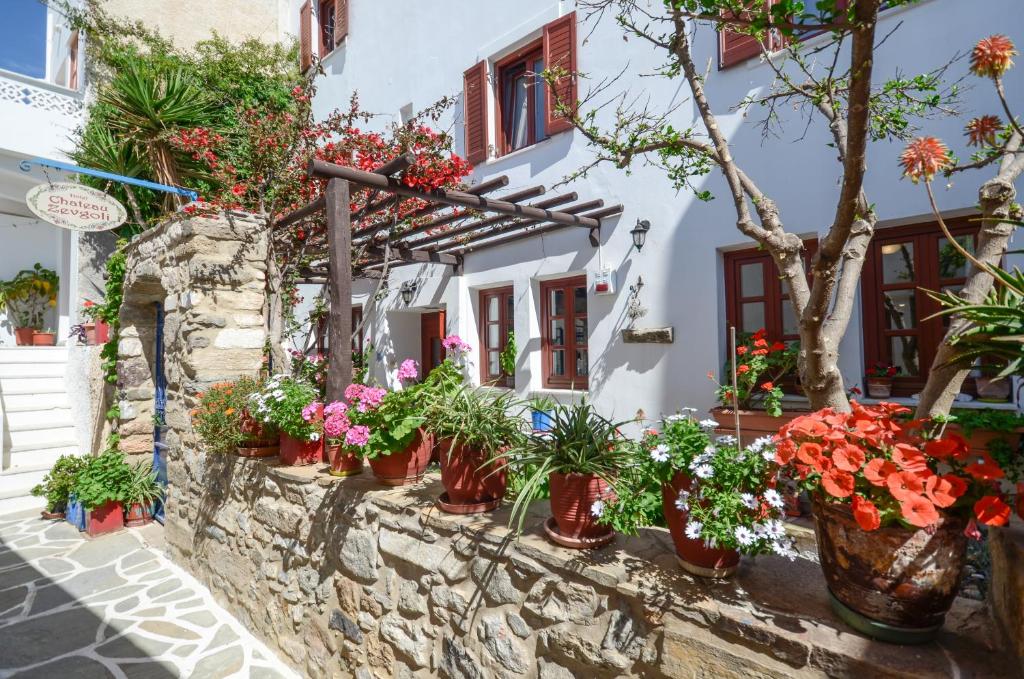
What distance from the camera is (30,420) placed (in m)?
7.03

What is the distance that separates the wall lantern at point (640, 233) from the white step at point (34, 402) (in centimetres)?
842

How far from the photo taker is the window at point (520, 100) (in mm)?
5555

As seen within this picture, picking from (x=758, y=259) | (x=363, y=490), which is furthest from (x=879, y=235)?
(x=363, y=490)

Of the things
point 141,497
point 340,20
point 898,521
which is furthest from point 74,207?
point 898,521

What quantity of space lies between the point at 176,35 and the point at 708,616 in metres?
11.4

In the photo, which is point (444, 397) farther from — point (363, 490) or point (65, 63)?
point (65, 63)

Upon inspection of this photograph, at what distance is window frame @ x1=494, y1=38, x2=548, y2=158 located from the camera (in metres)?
5.51

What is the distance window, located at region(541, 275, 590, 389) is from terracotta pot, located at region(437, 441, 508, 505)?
9.65 feet

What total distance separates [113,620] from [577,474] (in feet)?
12.1

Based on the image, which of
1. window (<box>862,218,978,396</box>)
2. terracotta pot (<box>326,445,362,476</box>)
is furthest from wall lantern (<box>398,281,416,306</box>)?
window (<box>862,218,978,396</box>)

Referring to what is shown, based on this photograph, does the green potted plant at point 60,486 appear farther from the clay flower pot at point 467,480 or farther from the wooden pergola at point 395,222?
the clay flower pot at point 467,480

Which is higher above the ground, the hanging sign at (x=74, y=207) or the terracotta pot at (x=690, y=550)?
the hanging sign at (x=74, y=207)

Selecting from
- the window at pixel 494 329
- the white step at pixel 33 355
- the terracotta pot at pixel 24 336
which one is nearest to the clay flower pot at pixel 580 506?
the window at pixel 494 329

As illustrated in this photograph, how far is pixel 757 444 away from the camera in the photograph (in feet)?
4.91
